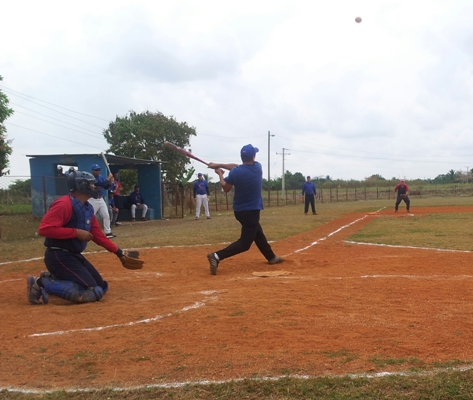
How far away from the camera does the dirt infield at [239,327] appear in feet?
12.0

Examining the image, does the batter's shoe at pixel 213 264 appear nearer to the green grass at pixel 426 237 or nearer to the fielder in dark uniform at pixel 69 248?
the fielder in dark uniform at pixel 69 248

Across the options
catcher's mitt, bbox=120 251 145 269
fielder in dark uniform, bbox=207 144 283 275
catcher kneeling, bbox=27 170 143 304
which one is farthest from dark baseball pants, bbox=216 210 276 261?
catcher kneeling, bbox=27 170 143 304

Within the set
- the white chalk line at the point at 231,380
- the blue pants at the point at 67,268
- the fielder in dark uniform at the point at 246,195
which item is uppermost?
the fielder in dark uniform at the point at 246,195

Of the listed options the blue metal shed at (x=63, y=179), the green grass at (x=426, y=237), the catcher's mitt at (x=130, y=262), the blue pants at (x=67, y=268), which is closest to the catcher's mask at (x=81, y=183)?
the blue pants at (x=67, y=268)

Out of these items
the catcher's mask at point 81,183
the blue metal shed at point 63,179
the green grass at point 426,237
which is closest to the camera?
the catcher's mask at point 81,183

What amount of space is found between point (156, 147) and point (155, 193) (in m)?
11.4

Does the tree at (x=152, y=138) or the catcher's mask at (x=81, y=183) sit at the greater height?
the tree at (x=152, y=138)

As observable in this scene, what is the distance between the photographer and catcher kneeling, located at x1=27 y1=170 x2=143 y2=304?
6121 millimetres

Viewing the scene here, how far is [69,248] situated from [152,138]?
97.6 ft

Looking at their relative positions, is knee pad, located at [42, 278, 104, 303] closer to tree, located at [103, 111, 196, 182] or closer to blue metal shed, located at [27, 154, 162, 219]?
blue metal shed, located at [27, 154, 162, 219]

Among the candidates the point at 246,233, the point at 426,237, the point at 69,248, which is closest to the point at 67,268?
the point at 69,248

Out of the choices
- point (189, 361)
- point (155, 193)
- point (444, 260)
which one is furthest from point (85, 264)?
point (155, 193)

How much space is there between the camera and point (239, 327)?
15.1 ft

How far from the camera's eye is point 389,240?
1211 centimetres
